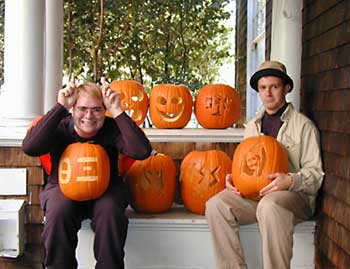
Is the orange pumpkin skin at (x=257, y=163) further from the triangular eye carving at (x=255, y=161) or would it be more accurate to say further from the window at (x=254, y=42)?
the window at (x=254, y=42)

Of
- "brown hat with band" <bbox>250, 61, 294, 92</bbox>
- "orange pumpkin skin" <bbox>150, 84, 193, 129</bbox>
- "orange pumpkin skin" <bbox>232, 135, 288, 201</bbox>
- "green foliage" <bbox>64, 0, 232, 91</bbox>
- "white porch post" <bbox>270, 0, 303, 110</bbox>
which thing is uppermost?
"green foliage" <bbox>64, 0, 232, 91</bbox>

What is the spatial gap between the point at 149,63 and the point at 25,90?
397 cm

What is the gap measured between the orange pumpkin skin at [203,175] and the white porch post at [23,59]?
1.05m

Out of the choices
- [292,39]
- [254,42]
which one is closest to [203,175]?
[292,39]

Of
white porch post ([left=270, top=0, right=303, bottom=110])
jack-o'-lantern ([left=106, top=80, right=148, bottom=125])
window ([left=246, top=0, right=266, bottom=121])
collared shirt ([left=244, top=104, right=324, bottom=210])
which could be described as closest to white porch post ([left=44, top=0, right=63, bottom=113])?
jack-o'-lantern ([left=106, top=80, right=148, bottom=125])

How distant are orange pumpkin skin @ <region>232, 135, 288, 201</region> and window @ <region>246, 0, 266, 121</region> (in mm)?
3466

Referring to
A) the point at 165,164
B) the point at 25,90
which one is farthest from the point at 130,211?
Answer: the point at 25,90

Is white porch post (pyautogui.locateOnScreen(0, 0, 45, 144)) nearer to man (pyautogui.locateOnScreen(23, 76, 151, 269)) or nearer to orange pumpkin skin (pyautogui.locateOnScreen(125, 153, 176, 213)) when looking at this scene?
man (pyautogui.locateOnScreen(23, 76, 151, 269))

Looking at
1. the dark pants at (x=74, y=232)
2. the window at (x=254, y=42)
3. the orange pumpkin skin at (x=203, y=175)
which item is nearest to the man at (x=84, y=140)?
the dark pants at (x=74, y=232)

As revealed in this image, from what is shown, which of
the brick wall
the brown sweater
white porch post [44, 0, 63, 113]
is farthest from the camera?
white porch post [44, 0, 63, 113]

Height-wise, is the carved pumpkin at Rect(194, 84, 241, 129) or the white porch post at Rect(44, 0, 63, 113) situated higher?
the white porch post at Rect(44, 0, 63, 113)

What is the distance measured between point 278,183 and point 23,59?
1708mm

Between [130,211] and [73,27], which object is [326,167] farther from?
[73,27]

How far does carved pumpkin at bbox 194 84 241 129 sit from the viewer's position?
3.15m
